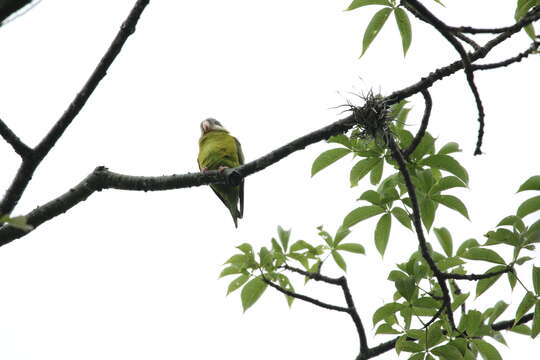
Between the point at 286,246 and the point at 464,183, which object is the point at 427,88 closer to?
the point at 464,183

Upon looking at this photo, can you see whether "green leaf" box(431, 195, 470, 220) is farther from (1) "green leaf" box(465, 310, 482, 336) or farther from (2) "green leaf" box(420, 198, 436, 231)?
(1) "green leaf" box(465, 310, 482, 336)

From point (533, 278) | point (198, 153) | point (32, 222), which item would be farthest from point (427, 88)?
point (198, 153)

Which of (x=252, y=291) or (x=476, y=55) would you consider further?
(x=252, y=291)

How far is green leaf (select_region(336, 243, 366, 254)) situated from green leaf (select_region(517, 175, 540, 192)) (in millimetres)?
1381

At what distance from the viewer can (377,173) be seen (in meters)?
3.42

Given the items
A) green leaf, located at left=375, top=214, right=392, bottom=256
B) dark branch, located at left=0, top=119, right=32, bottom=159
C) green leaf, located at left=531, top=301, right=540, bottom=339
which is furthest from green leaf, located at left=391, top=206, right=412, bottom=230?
dark branch, located at left=0, top=119, right=32, bottom=159

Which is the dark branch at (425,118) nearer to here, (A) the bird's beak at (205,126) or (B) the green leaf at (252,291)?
(B) the green leaf at (252,291)

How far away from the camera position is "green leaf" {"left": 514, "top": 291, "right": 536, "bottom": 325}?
117 inches

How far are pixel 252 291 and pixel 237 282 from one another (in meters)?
0.15

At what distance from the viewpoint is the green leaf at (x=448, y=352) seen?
3.05 meters

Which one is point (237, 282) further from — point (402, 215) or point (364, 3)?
point (364, 3)

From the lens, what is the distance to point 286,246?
385 centimetres

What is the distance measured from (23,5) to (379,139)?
90.0 inches

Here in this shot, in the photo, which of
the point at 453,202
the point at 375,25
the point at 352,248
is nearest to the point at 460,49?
the point at 375,25
